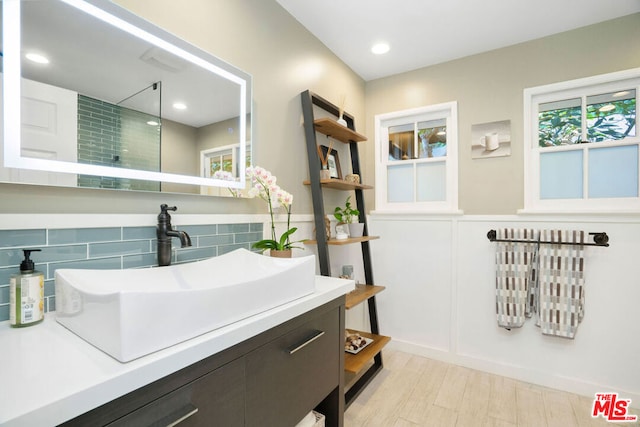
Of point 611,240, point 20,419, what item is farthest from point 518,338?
point 20,419

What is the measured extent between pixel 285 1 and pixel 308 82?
481 millimetres

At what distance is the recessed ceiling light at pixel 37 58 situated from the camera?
90 cm

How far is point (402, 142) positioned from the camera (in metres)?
2.79

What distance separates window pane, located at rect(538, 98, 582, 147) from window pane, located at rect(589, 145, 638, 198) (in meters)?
0.18

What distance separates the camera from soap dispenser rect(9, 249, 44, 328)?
808mm

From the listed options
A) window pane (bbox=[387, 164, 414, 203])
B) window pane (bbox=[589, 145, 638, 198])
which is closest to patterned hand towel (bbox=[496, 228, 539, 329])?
window pane (bbox=[589, 145, 638, 198])

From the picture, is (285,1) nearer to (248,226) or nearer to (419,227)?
(248,226)

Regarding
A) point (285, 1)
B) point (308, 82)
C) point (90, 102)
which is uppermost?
point (285, 1)

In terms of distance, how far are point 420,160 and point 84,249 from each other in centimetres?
243

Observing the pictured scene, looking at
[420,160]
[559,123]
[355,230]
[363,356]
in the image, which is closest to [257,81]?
[355,230]

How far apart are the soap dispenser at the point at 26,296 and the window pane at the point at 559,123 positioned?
289 cm

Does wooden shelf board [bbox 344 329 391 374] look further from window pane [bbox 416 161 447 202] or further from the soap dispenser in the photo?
the soap dispenser

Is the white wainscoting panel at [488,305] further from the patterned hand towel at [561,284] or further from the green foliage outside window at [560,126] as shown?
the green foliage outside window at [560,126]

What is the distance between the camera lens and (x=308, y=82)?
6.95ft
